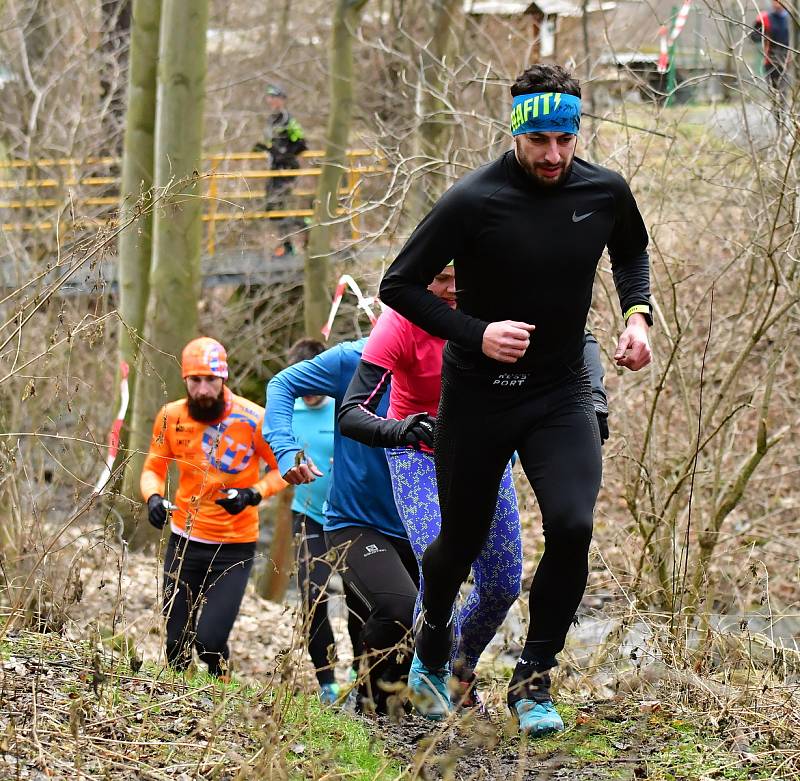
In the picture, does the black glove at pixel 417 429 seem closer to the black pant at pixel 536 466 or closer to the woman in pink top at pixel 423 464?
the woman in pink top at pixel 423 464

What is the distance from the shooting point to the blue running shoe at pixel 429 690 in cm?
536

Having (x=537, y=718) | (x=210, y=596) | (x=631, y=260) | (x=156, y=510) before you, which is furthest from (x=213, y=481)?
(x=631, y=260)

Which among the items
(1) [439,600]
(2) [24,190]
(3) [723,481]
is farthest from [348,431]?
(2) [24,190]

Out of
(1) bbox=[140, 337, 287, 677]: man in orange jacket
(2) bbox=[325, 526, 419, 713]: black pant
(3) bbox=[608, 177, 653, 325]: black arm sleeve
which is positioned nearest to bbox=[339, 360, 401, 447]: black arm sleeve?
(2) bbox=[325, 526, 419, 713]: black pant

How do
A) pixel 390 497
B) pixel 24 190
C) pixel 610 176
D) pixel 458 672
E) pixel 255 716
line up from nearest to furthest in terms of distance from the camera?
pixel 255 716
pixel 610 176
pixel 458 672
pixel 390 497
pixel 24 190

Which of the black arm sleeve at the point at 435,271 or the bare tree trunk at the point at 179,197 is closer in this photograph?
the black arm sleeve at the point at 435,271

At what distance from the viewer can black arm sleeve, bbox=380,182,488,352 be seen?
183 inches

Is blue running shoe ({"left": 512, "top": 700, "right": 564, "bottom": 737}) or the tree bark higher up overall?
the tree bark


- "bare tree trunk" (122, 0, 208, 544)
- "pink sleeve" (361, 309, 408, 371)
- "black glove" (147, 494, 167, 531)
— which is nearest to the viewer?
"pink sleeve" (361, 309, 408, 371)

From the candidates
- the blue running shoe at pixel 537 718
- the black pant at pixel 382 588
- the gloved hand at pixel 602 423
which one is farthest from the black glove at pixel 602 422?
the black pant at pixel 382 588

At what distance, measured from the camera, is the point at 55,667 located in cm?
542

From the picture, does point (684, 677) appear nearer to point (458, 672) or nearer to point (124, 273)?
point (458, 672)

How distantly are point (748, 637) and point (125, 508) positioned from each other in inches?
404

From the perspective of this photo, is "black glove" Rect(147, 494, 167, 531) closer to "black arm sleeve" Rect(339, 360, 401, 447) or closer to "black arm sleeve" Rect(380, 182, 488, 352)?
"black arm sleeve" Rect(339, 360, 401, 447)
